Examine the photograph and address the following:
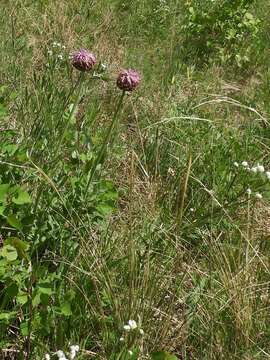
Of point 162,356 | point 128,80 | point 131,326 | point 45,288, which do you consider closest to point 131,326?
point 131,326

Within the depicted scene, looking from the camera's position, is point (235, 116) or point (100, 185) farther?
point (235, 116)

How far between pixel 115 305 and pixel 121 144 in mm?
1387

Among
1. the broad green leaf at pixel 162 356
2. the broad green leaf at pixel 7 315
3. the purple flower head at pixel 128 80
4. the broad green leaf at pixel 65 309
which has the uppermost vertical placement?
the purple flower head at pixel 128 80

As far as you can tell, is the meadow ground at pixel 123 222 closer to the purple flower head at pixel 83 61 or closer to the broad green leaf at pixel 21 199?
the broad green leaf at pixel 21 199

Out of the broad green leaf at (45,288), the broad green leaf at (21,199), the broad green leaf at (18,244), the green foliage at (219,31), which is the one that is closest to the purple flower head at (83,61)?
the broad green leaf at (21,199)

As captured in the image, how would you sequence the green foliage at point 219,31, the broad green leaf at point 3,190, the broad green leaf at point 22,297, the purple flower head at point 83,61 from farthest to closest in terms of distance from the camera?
the green foliage at point 219,31, the purple flower head at point 83,61, the broad green leaf at point 3,190, the broad green leaf at point 22,297

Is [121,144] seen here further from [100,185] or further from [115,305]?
[115,305]

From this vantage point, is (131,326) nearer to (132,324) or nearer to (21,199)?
(132,324)

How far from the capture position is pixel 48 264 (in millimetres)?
2072

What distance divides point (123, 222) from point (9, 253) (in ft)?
2.10

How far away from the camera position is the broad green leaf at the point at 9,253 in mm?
1788

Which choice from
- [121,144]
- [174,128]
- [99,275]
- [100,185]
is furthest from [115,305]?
[174,128]

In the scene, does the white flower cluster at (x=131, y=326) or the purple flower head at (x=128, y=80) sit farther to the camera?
the purple flower head at (x=128, y=80)

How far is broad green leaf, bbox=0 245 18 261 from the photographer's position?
5.87 ft
